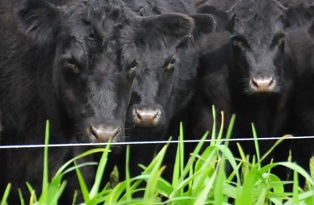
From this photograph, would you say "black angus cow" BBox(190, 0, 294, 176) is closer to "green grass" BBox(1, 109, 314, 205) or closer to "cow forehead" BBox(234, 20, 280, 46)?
"cow forehead" BBox(234, 20, 280, 46)

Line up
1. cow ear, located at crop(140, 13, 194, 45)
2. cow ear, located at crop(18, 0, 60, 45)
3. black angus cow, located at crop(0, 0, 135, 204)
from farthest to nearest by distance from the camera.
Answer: cow ear, located at crop(140, 13, 194, 45)
cow ear, located at crop(18, 0, 60, 45)
black angus cow, located at crop(0, 0, 135, 204)

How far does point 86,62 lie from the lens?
5.66m

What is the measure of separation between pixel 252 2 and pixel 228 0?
501 mm

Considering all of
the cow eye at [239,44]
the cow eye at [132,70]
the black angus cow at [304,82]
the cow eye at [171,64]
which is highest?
the cow eye at [132,70]

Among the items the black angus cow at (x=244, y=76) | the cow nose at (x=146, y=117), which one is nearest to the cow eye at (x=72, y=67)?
the cow nose at (x=146, y=117)

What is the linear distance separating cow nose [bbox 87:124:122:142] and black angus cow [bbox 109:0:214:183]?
1.94 feet

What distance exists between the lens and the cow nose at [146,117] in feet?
20.4

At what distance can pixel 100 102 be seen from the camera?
5535 mm

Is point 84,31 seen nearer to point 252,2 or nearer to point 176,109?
point 176,109

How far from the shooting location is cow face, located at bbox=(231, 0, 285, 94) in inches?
284

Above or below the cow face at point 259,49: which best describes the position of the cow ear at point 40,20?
above

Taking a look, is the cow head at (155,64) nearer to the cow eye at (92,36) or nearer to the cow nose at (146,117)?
the cow nose at (146,117)

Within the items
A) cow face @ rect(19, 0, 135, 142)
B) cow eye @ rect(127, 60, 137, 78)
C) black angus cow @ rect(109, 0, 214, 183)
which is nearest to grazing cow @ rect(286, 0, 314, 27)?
black angus cow @ rect(109, 0, 214, 183)

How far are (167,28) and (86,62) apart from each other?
1091 mm
